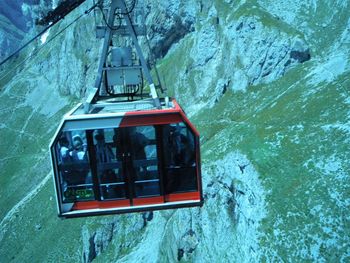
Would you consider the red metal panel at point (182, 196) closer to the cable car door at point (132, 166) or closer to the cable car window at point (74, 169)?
the cable car door at point (132, 166)

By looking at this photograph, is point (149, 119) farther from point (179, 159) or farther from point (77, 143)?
point (77, 143)

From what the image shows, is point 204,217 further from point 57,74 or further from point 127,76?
point 57,74

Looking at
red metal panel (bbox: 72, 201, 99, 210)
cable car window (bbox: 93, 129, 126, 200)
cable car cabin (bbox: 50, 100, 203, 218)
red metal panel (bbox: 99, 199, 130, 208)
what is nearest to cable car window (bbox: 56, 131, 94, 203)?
cable car cabin (bbox: 50, 100, 203, 218)

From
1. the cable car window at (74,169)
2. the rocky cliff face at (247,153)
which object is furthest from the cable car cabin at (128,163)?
the rocky cliff face at (247,153)

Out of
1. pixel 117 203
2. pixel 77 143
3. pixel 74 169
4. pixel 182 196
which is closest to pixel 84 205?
pixel 117 203

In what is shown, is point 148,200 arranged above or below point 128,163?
below

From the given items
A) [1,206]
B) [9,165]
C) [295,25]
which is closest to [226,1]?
[295,25]
